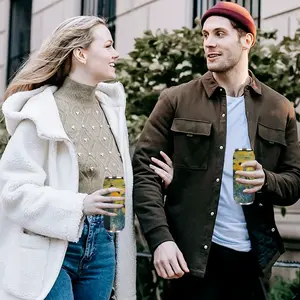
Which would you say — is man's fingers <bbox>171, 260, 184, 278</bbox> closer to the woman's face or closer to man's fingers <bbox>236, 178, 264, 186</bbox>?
man's fingers <bbox>236, 178, 264, 186</bbox>

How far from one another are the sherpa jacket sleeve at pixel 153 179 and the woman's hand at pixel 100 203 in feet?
0.89

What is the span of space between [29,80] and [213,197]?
1.08 metres

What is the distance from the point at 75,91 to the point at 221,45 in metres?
0.76

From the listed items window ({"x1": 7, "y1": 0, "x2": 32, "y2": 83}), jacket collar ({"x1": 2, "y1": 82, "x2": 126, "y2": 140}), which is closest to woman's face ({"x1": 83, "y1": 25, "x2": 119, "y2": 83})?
jacket collar ({"x1": 2, "y1": 82, "x2": 126, "y2": 140})

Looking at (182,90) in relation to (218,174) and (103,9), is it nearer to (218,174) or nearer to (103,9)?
(218,174)

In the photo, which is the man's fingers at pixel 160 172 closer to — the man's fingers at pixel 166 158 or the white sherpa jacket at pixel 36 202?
the man's fingers at pixel 166 158

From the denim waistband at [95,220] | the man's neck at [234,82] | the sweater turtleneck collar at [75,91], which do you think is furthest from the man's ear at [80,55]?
the denim waistband at [95,220]

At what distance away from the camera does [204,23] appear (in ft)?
12.7

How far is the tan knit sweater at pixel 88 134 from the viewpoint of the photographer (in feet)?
11.8

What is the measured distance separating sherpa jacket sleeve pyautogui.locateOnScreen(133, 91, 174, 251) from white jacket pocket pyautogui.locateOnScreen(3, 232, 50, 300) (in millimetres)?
489

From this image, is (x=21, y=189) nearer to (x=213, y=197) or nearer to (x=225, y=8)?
(x=213, y=197)

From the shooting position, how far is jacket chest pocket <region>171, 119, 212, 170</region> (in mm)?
3707

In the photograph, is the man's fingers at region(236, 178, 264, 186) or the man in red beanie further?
the man in red beanie

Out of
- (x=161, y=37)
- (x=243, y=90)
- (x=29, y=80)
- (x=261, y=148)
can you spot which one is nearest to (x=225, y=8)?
(x=243, y=90)
